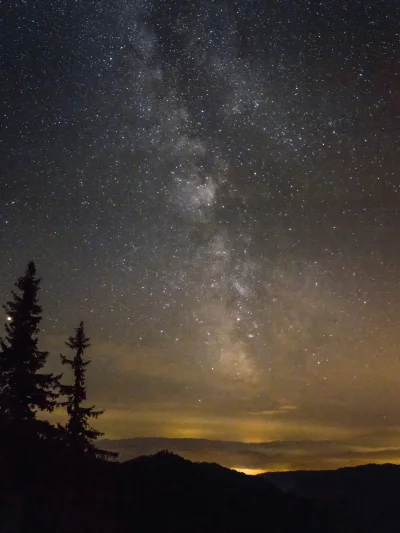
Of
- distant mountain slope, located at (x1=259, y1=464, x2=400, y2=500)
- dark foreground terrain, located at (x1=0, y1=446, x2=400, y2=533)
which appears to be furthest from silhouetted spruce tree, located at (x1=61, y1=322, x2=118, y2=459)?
distant mountain slope, located at (x1=259, y1=464, x2=400, y2=500)

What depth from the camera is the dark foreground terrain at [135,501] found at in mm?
19188

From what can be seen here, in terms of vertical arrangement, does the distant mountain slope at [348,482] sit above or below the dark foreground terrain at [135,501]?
below

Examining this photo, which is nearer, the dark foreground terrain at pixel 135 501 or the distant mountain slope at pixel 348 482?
the dark foreground terrain at pixel 135 501

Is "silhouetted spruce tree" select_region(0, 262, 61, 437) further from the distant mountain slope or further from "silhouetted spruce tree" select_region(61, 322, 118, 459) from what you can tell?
the distant mountain slope

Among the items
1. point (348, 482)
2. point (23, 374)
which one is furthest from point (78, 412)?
point (348, 482)

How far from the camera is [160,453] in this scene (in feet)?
117

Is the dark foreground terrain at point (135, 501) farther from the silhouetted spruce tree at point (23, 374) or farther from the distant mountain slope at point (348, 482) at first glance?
the distant mountain slope at point (348, 482)

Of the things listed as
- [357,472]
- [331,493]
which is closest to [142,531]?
[331,493]

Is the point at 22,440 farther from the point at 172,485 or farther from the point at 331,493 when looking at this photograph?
the point at 331,493

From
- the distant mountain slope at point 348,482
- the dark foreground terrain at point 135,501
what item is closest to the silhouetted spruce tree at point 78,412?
the dark foreground terrain at point 135,501

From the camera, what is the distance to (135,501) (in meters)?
22.8

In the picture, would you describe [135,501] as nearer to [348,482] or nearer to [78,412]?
[78,412]

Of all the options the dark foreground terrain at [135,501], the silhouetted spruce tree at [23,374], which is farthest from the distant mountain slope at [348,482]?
the silhouetted spruce tree at [23,374]

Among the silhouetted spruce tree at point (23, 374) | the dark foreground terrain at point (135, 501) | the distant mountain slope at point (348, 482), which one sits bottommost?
the distant mountain slope at point (348, 482)
